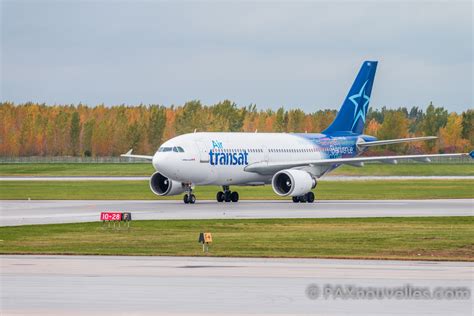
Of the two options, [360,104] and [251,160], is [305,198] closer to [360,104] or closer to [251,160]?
[251,160]

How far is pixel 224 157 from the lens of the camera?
62156mm

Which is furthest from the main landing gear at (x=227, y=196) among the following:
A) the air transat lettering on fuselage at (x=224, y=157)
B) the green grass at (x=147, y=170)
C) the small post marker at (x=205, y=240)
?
the green grass at (x=147, y=170)

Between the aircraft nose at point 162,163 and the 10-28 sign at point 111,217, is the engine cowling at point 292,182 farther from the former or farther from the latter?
the 10-28 sign at point 111,217

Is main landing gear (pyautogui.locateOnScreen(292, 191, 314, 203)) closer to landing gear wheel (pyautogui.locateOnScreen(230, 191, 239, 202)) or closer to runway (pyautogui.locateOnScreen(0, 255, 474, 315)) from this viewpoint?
landing gear wheel (pyautogui.locateOnScreen(230, 191, 239, 202))

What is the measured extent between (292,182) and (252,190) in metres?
19.5

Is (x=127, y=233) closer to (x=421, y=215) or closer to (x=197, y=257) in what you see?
(x=197, y=257)

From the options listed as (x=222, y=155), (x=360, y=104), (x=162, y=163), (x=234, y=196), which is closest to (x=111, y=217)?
(x=162, y=163)

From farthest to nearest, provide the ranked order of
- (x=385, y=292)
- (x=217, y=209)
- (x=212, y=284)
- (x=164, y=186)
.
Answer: (x=164, y=186), (x=217, y=209), (x=212, y=284), (x=385, y=292)

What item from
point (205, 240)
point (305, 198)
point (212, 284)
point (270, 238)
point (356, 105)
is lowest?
point (212, 284)

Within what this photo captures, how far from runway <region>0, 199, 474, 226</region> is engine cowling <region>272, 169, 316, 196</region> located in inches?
30.5

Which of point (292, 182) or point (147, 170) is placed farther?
point (147, 170)

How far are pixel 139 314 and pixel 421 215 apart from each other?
30.2 m

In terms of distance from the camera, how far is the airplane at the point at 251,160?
60.2m

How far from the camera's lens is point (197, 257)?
3098 centimetres
